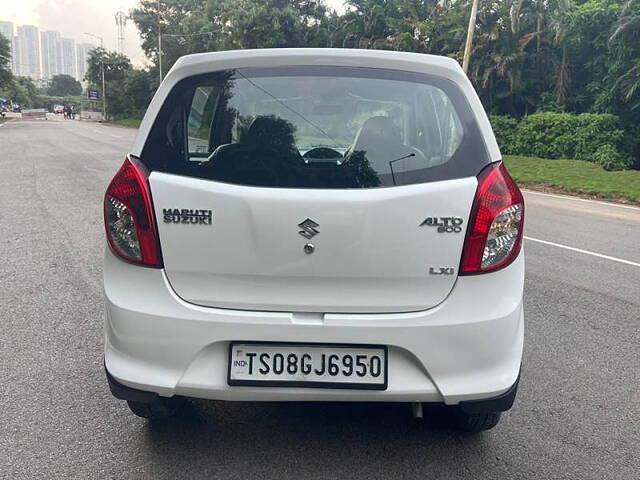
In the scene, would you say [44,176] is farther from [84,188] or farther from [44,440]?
[44,440]

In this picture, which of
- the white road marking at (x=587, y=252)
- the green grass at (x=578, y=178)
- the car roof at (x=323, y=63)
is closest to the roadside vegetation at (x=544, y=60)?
the green grass at (x=578, y=178)

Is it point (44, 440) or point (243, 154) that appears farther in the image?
point (44, 440)

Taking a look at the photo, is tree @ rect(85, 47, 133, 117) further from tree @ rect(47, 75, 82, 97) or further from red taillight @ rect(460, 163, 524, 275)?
tree @ rect(47, 75, 82, 97)

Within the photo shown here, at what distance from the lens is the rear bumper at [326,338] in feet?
7.28

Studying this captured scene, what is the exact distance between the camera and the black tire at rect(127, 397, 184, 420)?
8.23 feet

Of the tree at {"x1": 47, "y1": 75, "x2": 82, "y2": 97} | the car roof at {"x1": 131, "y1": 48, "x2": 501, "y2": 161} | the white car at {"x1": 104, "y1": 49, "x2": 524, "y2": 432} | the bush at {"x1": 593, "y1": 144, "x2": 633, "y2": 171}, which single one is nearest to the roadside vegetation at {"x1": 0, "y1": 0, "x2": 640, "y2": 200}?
the bush at {"x1": 593, "y1": 144, "x2": 633, "y2": 171}

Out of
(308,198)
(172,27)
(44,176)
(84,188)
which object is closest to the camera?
(308,198)

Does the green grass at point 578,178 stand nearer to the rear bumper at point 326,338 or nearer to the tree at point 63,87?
the rear bumper at point 326,338

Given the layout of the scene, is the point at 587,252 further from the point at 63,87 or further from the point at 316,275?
the point at 63,87

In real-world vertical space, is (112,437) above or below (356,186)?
below

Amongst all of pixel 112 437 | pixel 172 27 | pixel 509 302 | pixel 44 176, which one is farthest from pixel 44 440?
pixel 172 27

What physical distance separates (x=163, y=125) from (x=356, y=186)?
84cm

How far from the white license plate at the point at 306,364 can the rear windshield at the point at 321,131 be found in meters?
0.62

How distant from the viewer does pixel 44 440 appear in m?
2.67
